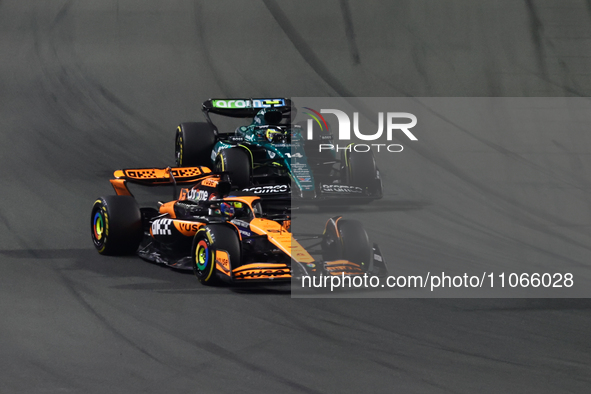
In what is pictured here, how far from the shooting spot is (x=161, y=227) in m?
8.22

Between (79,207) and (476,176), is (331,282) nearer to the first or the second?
(79,207)

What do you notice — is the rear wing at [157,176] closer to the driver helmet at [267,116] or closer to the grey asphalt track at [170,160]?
the grey asphalt track at [170,160]

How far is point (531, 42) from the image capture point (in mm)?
17938

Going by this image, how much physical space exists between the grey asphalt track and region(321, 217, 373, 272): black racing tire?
745 mm

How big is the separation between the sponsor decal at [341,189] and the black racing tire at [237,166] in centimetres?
111

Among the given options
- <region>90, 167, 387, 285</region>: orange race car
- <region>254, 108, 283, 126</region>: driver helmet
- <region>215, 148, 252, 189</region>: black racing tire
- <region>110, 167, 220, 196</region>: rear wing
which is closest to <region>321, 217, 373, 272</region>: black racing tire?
<region>90, 167, 387, 285</region>: orange race car

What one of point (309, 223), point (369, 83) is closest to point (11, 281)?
point (309, 223)

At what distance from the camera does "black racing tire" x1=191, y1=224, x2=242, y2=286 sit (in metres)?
7.06

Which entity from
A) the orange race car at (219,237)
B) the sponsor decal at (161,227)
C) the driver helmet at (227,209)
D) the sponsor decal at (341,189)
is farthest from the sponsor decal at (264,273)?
the sponsor decal at (341,189)

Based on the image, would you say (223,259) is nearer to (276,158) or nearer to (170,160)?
(276,158)

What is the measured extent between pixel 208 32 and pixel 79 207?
911cm

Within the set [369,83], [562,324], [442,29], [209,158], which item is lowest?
[562,324]

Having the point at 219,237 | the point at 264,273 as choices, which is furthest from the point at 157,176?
the point at 264,273

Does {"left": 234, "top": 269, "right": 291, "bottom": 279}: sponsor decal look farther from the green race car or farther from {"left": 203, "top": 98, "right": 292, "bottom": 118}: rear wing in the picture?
{"left": 203, "top": 98, "right": 292, "bottom": 118}: rear wing
